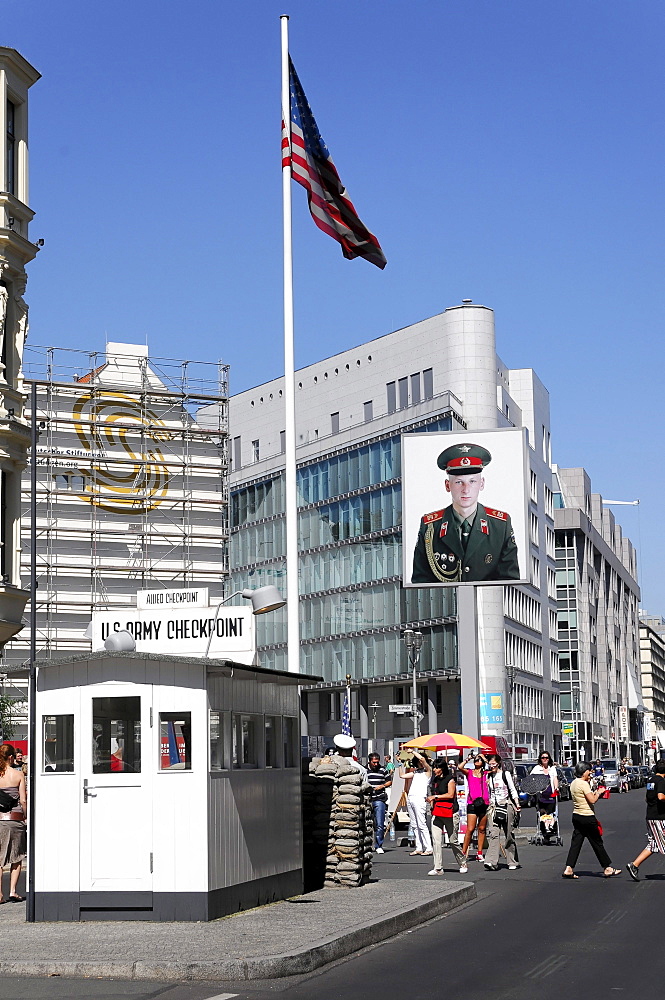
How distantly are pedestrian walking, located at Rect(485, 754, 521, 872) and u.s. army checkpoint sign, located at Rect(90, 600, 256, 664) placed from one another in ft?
27.3

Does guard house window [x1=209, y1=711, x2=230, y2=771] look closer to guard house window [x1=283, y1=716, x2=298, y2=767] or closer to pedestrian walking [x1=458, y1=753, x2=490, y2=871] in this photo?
guard house window [x1=283, y1=716, x2=298, y2=767]

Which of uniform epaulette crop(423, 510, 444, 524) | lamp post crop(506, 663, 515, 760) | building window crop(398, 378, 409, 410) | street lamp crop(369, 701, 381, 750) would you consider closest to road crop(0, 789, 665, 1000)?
uniform epaulette crop(423, 510, 444, 524)

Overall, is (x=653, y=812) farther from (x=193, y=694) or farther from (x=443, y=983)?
(x=443, y=983)

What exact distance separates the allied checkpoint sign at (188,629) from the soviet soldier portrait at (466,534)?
19.7m

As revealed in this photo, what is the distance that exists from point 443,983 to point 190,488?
4746 centimetres

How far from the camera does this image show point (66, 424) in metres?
55.1

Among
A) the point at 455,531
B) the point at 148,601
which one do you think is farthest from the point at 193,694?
the point at 455,531

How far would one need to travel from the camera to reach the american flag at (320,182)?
849 inches

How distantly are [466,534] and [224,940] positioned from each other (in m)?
25.2

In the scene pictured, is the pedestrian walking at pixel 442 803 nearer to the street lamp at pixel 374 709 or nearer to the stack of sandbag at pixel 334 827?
the stack of sandbag at pixel 334 827

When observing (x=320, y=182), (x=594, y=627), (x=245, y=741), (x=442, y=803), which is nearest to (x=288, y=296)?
(x=320, y=182)

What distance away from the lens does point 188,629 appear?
1800 cm

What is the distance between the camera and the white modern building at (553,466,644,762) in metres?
118

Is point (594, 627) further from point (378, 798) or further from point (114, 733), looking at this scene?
point (114, 733)
